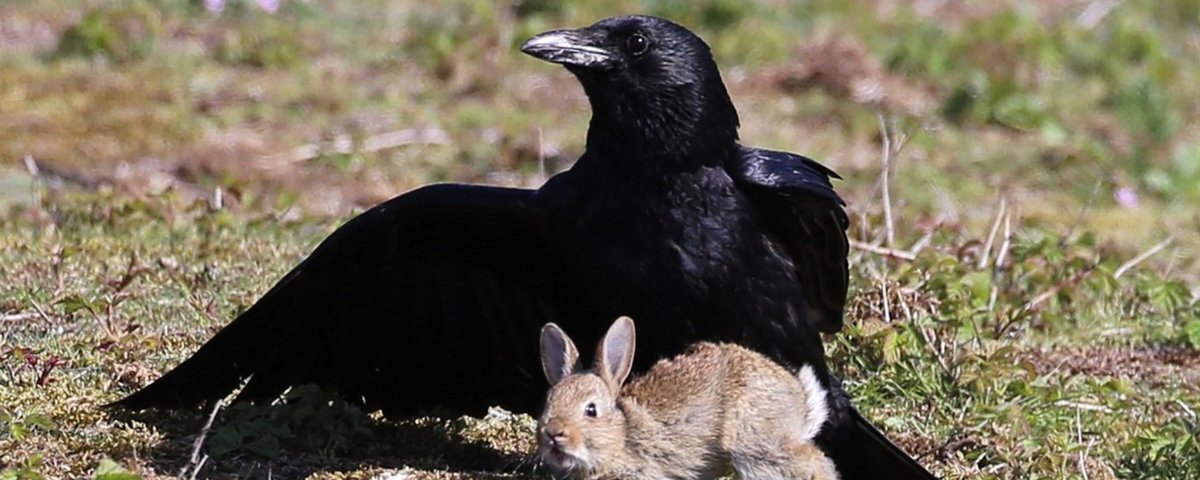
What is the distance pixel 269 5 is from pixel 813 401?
25.3ft

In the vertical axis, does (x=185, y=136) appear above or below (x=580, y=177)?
below

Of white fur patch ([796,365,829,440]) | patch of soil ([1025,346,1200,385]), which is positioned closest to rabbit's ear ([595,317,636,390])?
white fur patch ([796,365,829,440])

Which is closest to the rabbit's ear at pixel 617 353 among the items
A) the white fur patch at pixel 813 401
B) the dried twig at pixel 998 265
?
the white fur patch at pixel 813 401

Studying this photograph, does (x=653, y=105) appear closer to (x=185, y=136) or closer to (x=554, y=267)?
(x=554, y=267)

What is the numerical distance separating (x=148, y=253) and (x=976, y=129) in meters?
5.87

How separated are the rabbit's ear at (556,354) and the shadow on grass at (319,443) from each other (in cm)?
40

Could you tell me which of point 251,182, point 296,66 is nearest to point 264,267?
point 251,182

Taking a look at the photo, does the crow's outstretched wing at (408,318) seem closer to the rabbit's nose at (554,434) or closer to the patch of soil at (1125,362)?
the rabbit's nose at (554,434)

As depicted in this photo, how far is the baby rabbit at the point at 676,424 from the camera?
526 centimetres

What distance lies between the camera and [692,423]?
17.5 feet

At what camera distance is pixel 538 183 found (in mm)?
10578

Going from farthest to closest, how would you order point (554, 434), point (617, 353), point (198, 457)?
point (198, 457), point (617, 353), point (554, 434)

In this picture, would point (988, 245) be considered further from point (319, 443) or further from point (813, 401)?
point (319, 443)

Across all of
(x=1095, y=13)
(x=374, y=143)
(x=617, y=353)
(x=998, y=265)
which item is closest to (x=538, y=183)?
(x=374, y=143)
